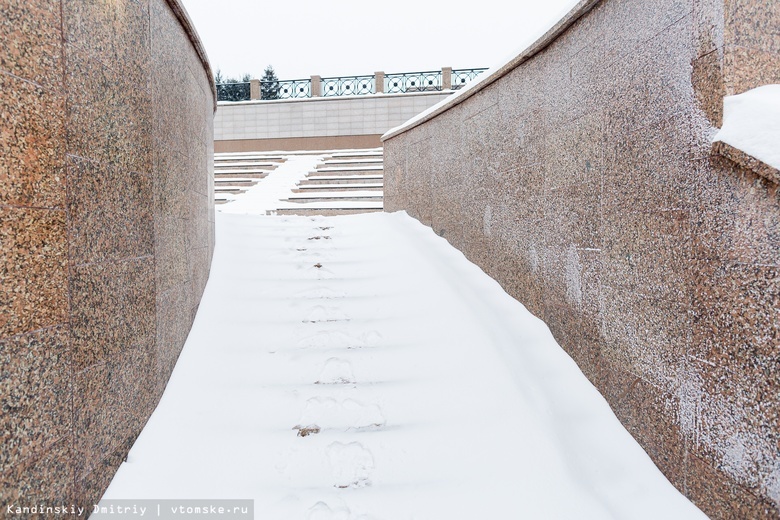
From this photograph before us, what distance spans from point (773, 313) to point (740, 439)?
1.64ft

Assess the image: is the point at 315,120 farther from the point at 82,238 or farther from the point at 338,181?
the point at 82,238

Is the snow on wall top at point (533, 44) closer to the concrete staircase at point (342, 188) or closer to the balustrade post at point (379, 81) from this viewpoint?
the concrete staircase at point (342, 188)

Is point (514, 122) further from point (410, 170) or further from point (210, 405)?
point (210, 405)

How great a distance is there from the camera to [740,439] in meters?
1.63

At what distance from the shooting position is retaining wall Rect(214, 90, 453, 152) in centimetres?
1608

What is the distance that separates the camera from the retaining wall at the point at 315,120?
16078 millimetres

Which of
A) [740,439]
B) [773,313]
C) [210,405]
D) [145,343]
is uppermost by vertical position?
[773,313]

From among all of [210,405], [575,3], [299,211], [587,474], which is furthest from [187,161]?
[299,211]

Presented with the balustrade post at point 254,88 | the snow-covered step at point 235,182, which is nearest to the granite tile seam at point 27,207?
the snow-covered step at point 235,182

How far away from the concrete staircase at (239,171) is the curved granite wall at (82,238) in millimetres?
8069

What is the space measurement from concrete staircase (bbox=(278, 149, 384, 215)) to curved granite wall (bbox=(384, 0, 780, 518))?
20.2 ft

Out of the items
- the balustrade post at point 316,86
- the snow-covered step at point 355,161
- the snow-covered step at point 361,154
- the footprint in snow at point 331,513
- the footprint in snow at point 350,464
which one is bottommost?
the footprint in snow at point 331,513

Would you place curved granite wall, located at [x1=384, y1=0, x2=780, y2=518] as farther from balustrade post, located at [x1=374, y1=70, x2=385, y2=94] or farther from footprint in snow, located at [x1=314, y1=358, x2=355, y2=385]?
balustrade post, located at [x1=374, y1=70, x2=385, y2=94]

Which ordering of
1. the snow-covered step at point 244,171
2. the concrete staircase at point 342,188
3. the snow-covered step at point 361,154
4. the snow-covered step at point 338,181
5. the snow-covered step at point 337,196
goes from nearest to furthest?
the concrete staircase at point 342,188, the snow-covered step at point 337,196, the snow-covered step at point 338,181, the snow-covered step at point 244,171, the snow-covered step at point 361,154
